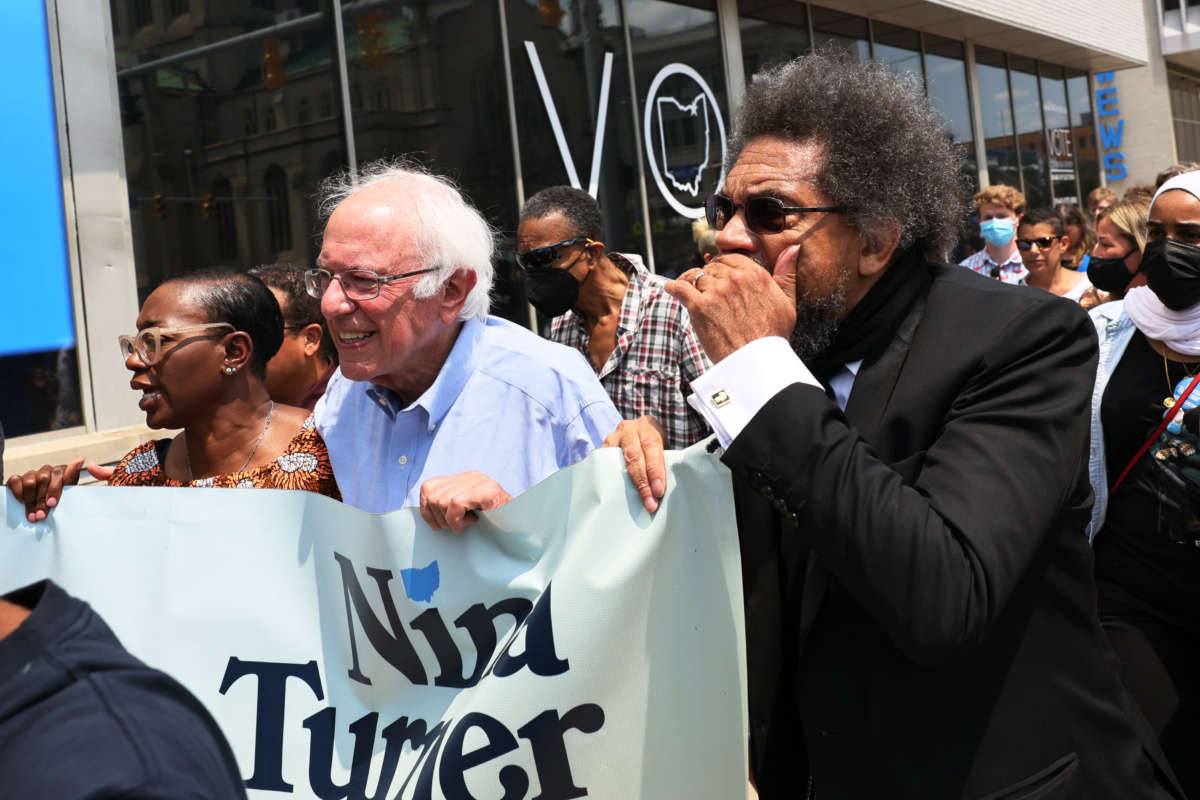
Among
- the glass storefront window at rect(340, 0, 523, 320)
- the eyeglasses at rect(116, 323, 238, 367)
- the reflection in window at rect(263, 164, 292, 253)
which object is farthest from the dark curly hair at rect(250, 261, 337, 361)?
the glass storefront window at rect(340, 0, 523, 320)

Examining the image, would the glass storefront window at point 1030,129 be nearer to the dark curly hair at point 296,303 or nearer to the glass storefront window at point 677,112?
the glass storefront window at point 677,112

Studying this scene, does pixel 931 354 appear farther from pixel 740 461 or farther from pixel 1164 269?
pixel 1164 269

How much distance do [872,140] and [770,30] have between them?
39.0ft

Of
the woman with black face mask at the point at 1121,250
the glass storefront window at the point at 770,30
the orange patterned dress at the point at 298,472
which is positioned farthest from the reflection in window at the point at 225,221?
the glass storefront window at the point at 770,30

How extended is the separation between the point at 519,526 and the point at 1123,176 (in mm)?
27979

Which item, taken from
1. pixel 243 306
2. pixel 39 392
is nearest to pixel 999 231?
pixel 39 392

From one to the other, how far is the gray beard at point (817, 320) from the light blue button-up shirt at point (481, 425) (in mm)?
850

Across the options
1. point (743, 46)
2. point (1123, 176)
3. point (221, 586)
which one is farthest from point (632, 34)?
point (1123, 176)

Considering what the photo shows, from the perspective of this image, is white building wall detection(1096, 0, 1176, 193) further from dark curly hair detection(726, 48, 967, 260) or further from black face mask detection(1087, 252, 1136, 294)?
dark curly hair detection(726, 48, 967, 260)

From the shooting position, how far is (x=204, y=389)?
3.28 metres

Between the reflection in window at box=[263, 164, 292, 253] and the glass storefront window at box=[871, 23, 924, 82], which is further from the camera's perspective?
the glass storefront window at box=[871, 23, 924, 82]

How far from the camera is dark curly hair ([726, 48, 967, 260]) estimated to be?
76.5 inches

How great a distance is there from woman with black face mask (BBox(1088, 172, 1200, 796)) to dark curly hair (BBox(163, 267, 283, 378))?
95.3 inches

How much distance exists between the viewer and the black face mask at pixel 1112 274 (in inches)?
204
